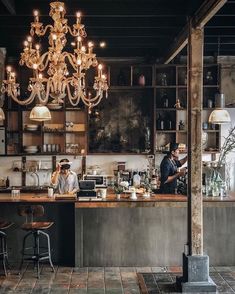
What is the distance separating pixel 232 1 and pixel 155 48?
3.78 meters

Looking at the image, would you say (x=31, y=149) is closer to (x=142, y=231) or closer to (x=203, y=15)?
(x=142, y=231)

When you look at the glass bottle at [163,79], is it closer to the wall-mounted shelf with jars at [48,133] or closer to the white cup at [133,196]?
the wall-mounted shelf with jars at [48,133]

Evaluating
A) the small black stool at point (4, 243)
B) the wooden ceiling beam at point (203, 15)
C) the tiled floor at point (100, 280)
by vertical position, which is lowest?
the tiled floor at point (100, 280)

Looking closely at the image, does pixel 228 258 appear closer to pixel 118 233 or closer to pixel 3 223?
pixel 118 233

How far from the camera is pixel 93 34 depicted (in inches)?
336

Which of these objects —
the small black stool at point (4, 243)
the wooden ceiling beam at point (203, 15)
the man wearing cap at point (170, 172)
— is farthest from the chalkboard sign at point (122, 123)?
the small black stool at point (4, 243)

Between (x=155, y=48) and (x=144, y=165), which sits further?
(x=144, y=165)

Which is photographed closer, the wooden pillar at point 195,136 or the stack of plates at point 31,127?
the wooden pillar at point 195,136

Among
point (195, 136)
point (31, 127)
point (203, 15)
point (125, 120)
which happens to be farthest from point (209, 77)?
point (203, 15)

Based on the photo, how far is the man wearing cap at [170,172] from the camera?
857 centimetres

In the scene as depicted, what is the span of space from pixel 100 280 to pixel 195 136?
8.00 ft

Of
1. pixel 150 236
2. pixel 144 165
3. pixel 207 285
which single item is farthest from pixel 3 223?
pixel 144 165

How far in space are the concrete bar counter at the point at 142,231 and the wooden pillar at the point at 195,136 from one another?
1178mm

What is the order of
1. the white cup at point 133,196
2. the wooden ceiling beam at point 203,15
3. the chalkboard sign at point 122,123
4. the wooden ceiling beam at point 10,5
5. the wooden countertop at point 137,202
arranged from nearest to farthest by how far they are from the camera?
the wooden ceiling beam at point 203,15, the wooden ceiling beam at point 10,5, the wooden countertop at point 137,202, the white cup at point 133,196, the chalkboard sign at point 122,123
